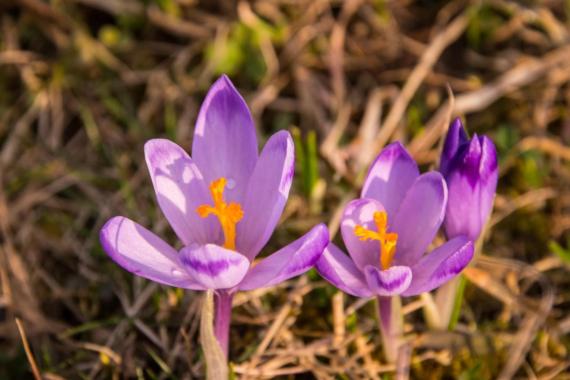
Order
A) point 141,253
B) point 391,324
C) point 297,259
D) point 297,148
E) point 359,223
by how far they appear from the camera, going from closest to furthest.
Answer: point 297,259
point 141,253
point 359,223
point 391,324
point 297,148

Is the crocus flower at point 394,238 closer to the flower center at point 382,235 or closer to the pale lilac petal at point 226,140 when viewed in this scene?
the flower center at point 382,235

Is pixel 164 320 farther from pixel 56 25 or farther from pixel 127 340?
pixel 56 25

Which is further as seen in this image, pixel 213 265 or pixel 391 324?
pixel 391 324

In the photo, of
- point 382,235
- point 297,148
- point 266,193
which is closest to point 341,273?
point 382,235

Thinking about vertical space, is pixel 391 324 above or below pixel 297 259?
below

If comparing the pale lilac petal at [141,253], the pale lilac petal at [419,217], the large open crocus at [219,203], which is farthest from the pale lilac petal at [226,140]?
the pale lilac petal at [419,217]

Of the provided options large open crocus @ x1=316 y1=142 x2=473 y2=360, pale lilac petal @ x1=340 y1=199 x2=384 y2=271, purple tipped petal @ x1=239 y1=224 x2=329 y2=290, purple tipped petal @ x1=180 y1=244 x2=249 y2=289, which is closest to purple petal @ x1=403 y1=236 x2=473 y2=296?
large open crocus @ x1=316 y1=142 x2=473 y2=360

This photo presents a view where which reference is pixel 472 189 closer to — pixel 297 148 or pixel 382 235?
pixel 382 235
